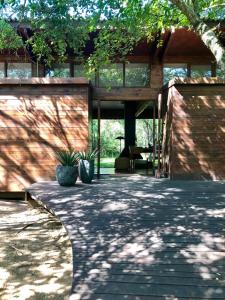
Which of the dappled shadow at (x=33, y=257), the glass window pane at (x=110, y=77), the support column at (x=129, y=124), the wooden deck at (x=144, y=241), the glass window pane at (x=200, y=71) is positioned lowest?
the dappled shadow at (x=33, y=257)

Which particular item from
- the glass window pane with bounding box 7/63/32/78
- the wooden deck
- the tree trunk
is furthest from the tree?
the glass window pane with bounding box 7/63/32/78

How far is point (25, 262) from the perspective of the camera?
5582 mm

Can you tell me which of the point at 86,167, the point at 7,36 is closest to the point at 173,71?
the point at 86,167

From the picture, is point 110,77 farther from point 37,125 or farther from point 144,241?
point 144,241

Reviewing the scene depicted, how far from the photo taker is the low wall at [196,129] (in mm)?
8938

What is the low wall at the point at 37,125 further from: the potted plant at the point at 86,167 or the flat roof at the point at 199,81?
the flat roof at the point at 199,81

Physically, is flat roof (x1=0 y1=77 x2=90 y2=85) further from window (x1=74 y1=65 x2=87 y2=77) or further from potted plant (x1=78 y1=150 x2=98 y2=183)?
potted plant (x1=78 y1=150 x2=98 y2=183)

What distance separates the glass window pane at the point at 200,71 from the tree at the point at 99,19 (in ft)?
5.78

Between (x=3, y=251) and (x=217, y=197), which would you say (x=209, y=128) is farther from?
(x=3, y=251)

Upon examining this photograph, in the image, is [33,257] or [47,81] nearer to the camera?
[33,257]

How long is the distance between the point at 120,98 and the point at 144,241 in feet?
20.5

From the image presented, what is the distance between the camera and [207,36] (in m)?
4.61

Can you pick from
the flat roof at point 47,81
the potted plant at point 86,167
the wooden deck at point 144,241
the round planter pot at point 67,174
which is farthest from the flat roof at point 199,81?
the round planter pot at point 67,174

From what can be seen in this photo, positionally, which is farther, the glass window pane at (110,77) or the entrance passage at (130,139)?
the entrance passage at (130,139)
